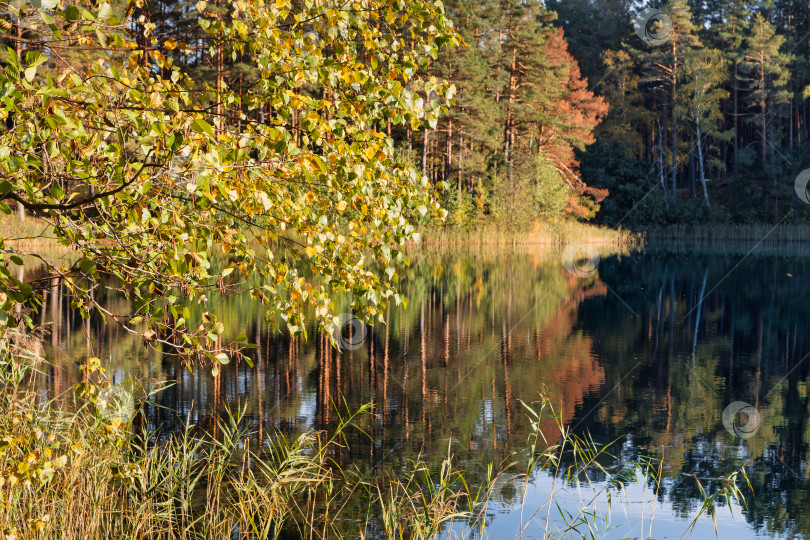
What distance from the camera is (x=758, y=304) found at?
22.0 metres

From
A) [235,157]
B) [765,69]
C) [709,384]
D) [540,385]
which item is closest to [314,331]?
[540,385]

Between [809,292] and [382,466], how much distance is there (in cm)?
2118

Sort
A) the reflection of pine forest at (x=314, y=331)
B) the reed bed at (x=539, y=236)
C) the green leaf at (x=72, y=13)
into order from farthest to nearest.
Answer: the reed bed at (x=539, y=236), the reflection of pine forest at (x=314, y=331), the green leaf at (x=72, y=13)

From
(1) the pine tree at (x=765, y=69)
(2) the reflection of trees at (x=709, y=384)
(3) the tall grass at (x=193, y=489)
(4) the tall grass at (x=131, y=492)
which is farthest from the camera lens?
(1) the pine tree at (x=765, y=69)

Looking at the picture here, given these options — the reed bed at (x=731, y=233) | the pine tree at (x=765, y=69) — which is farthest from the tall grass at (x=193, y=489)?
the pine tree at (x=765, y=69)

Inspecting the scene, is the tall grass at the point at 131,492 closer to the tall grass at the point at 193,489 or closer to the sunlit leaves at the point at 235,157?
the tall grass at the point at 193,489

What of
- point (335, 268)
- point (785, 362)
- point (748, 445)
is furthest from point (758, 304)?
point (335, 268)

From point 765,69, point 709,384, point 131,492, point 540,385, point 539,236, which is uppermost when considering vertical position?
point 765,69

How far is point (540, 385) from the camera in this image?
37.4 feet

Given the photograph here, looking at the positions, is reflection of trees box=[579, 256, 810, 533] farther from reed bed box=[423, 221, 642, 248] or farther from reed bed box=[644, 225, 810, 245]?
reed bed box=[644, 225, 810, 245]

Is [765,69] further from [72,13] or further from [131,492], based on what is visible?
[72,13]

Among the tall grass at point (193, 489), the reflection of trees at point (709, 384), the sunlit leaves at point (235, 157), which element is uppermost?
the sunlit leaves at point (235, 157)

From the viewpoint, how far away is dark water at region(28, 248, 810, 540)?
754 cm

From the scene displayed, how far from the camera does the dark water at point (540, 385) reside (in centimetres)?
754
